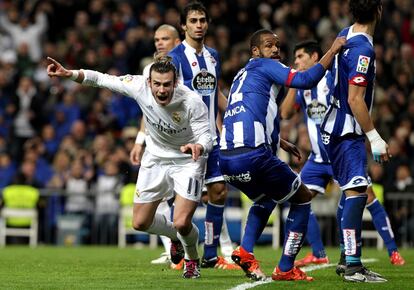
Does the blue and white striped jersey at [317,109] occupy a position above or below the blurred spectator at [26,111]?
below

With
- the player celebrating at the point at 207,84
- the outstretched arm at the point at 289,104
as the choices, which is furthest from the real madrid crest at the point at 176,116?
the outstretched arm at the point at 289,104

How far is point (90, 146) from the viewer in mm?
23000

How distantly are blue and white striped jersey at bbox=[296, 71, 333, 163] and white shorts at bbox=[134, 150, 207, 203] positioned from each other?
9.13 ft

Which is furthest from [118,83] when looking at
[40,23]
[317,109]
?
[40,23]

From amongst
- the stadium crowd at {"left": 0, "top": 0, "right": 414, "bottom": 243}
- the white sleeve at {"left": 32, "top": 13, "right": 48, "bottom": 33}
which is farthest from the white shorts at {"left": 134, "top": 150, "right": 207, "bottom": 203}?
the white sleeve at {"left": 32, "top": 13, "right": 48, "bottom": 33}

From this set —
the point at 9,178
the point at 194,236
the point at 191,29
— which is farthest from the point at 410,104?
the point at 194,236

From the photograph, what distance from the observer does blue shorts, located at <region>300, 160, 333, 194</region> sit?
13.5 metres

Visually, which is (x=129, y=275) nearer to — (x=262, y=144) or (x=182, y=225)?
(x=182, y=225)

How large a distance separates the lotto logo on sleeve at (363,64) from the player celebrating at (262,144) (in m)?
0.25

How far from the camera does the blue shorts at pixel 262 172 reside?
10.2m

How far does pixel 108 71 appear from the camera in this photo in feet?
78.5

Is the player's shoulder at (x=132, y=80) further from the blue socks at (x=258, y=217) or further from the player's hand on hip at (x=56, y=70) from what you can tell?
the blue socks at (x=258, y=217)

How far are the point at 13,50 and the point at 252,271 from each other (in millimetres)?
16012

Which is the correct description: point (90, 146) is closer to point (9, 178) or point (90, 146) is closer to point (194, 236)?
point (9, 178)
